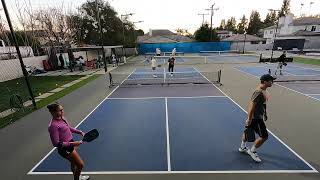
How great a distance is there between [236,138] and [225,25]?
140 m

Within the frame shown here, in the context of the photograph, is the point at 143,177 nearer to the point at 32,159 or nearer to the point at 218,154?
the point at 218,154

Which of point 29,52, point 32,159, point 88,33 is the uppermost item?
point 88,33

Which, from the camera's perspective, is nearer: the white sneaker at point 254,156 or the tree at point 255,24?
the white sneaker at point 254,156

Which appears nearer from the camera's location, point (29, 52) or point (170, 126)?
point (170, 126)

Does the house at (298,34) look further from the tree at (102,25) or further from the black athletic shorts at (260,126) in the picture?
the black athletic shorts at (260,126)

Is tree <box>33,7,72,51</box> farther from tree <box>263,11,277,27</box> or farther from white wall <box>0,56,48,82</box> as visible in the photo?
tree <box>263,11,277,27</box>

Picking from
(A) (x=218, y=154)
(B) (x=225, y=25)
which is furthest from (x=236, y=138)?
(B) (x=225, y=25)

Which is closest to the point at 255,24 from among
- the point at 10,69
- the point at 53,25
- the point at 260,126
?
the point at 53,25

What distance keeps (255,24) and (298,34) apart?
162 feet

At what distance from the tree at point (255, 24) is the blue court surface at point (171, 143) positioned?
342 ft

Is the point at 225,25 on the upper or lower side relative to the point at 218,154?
upper

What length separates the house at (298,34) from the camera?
2205 inches

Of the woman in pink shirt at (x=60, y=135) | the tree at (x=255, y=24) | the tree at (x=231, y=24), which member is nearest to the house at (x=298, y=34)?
the tree at (x=255, y=24)

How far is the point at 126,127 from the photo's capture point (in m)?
8.54
